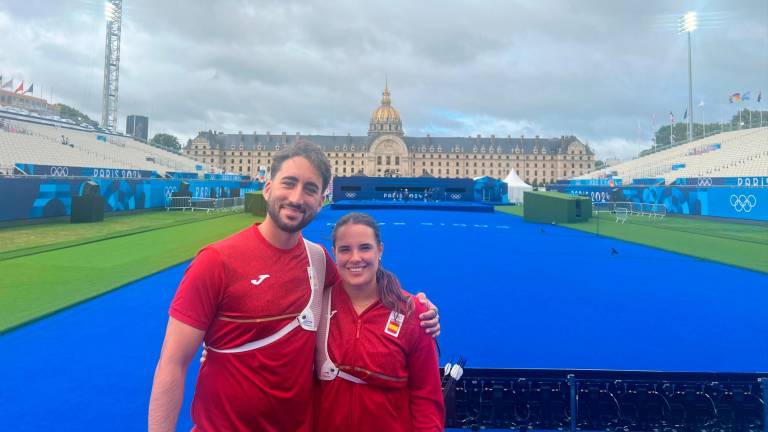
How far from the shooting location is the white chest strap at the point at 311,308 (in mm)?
1942

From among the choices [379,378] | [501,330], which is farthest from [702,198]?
[379,378]

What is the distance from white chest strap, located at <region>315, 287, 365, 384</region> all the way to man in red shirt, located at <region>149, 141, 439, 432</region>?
65 mm

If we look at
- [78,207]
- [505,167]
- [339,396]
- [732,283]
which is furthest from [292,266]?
[505,167]

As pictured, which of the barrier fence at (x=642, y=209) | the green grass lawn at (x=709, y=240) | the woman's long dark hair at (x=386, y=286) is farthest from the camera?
the barrier fence at (x=642, y=209)

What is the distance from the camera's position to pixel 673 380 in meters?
3.89

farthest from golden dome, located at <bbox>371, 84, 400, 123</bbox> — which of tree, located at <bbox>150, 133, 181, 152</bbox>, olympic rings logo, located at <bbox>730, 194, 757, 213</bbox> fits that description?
olympic rings logo, located at <bbox>730, 194, 757, 213</bbox>

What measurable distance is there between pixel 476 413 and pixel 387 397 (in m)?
2.35

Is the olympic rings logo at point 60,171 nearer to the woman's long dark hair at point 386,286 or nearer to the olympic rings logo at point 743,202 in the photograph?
the woman's long dark hair at point 386,286

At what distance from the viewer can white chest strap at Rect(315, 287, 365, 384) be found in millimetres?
2082

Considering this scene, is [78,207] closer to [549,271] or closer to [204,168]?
[549,271]

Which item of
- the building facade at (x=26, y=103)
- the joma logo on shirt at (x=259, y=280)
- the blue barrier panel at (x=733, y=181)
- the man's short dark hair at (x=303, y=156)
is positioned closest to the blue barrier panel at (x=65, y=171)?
the man's short dark hair at (x=303, y=156)

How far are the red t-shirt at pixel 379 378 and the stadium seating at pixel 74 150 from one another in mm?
35931

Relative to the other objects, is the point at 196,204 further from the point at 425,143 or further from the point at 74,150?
the point at 425,143

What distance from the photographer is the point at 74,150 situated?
47.0 meters
